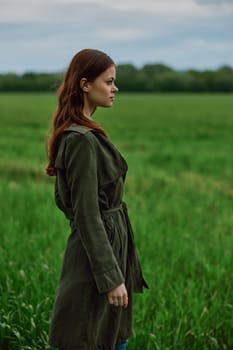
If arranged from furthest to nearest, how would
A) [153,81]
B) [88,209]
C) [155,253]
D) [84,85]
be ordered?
1. [153,81]
2. [155,253]
3. [84,85]
4. [88,209]

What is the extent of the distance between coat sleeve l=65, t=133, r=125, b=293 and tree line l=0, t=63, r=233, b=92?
78.6 metres

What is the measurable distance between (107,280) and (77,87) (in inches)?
26.1

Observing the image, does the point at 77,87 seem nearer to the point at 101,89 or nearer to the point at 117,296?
the point at 101,89

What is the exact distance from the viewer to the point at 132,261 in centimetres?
258

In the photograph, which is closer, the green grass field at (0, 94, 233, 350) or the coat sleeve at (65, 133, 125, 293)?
the coat sleeve at (65, 133, 125, 293)

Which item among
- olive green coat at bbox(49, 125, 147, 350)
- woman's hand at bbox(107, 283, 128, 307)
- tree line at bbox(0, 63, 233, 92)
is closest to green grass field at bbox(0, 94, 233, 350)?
olive green coat at bbox(49, 125, 147, 350)

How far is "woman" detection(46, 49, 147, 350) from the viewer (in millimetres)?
2242

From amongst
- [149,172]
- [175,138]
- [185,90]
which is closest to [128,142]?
[175,138]

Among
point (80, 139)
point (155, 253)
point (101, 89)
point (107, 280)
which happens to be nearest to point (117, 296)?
point (107, 280)

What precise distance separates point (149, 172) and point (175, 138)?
7.72 meters

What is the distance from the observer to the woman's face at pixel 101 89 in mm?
2348

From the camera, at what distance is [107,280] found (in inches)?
88.8

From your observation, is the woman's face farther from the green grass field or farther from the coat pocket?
the green grass field

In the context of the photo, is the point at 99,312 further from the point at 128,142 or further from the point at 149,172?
the point at 128,142
